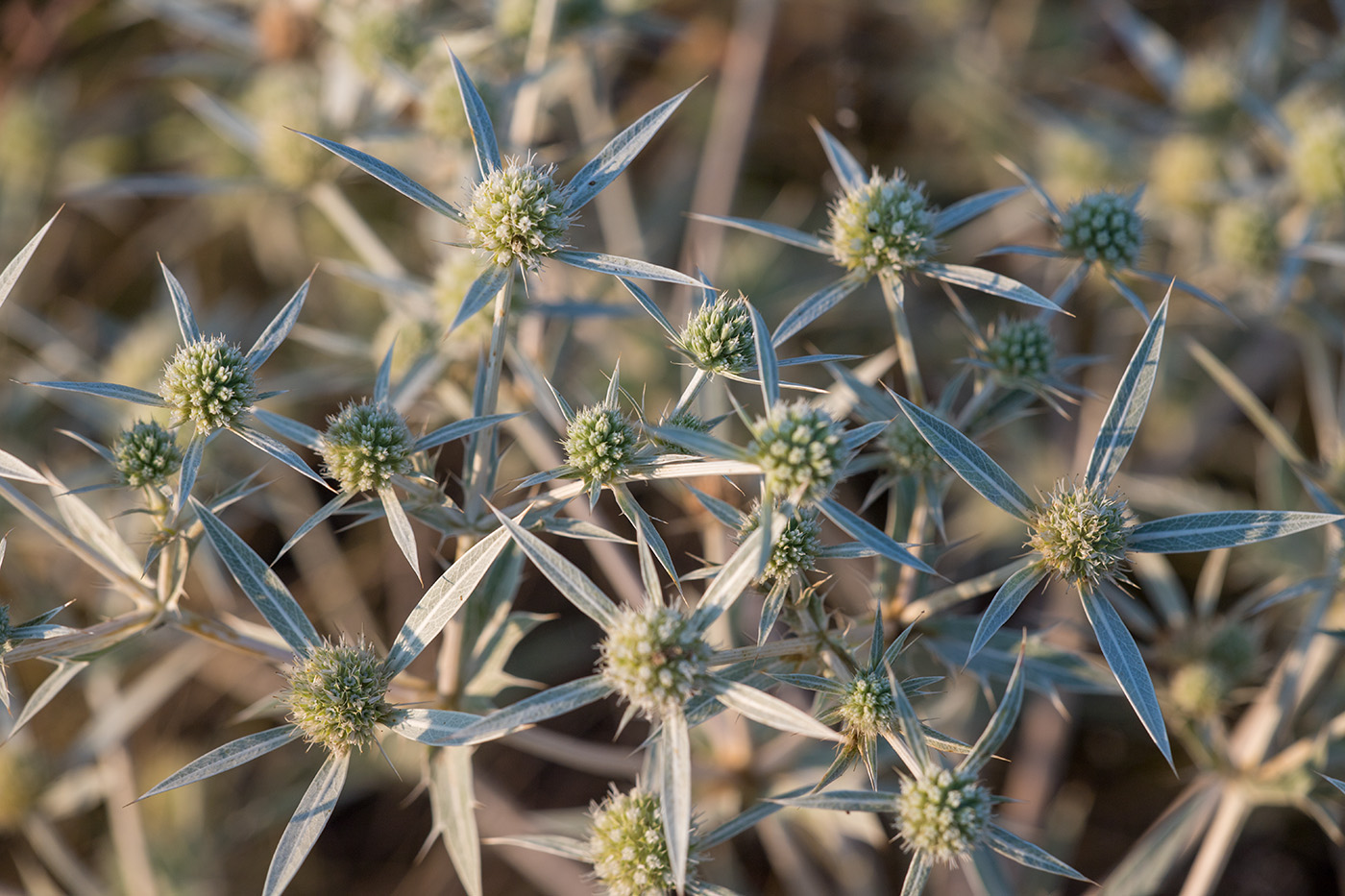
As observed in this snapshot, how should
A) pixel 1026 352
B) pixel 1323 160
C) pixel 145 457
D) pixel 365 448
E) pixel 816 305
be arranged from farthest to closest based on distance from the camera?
1. pixel 1323 160
2. pixel 1026 352
3. pixel 816 305
4. pixel 145 457
5. pixel 365 448

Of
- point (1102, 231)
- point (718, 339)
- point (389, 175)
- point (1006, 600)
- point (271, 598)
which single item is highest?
point (1102, 231)

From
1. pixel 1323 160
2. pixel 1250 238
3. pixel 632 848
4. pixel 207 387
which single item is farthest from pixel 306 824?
pixel 1323 160

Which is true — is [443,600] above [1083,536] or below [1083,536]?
below

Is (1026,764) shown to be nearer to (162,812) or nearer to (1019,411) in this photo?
(1019,411)

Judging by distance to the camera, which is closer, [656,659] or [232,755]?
[656,659]

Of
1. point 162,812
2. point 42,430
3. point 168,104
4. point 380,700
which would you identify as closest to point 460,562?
point 380,700

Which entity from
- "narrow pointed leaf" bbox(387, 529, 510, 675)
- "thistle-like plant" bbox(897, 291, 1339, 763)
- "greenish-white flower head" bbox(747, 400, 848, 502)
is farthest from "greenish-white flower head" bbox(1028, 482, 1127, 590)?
"narrow pointed leaf" bbox(387, 529, 510, 675)

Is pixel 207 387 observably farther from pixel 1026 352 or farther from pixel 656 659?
pixel 1026 352
